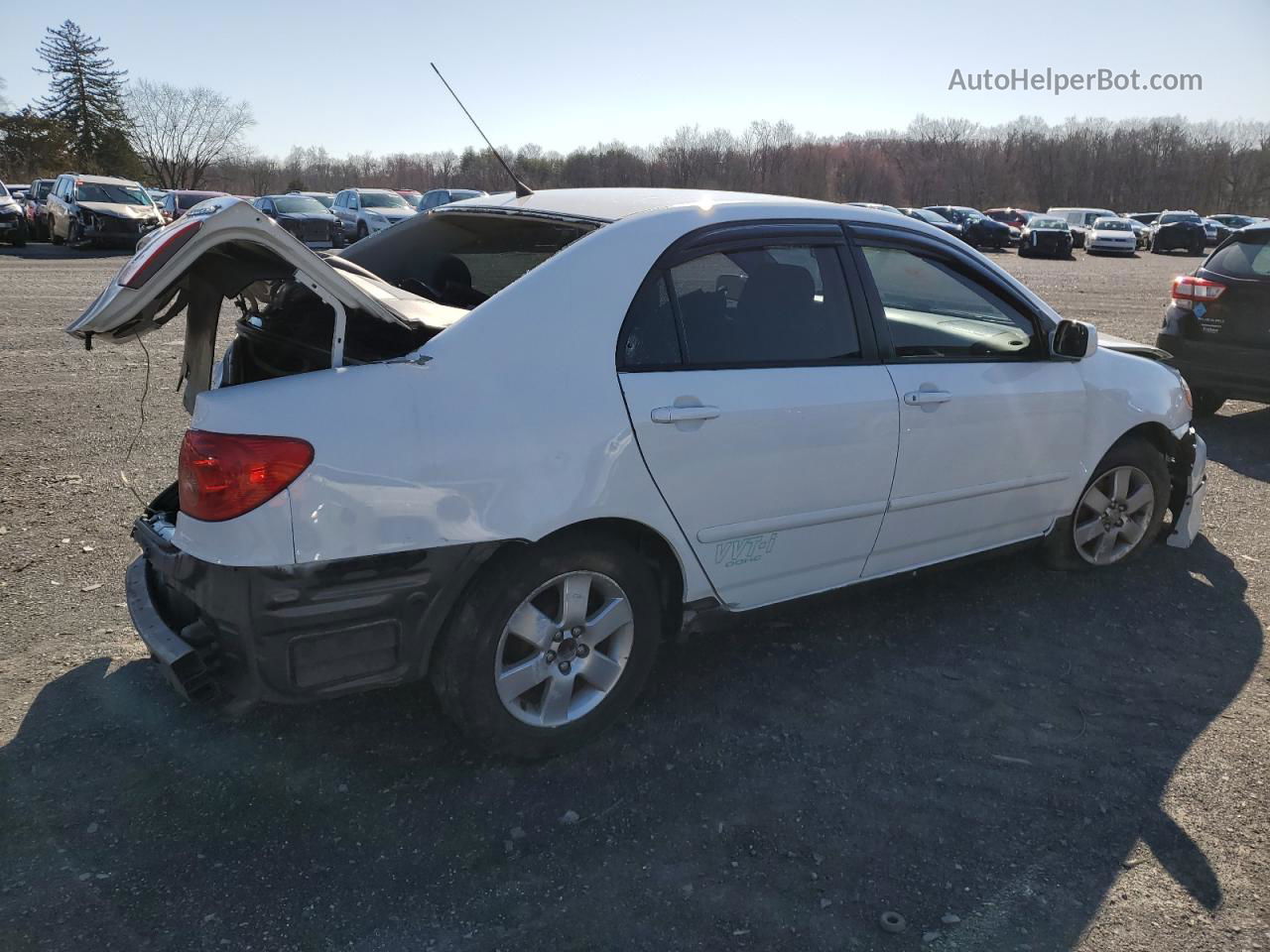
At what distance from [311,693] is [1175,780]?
8.90ft

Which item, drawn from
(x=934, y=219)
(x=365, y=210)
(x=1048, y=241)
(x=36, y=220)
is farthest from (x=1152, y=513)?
(x=934, y=219)

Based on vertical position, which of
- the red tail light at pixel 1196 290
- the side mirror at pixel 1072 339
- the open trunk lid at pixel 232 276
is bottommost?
the side mirror at pixel 1072 339

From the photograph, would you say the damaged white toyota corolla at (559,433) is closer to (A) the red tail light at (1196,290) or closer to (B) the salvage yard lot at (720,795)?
(B) the salvage yard lot at (720,795)

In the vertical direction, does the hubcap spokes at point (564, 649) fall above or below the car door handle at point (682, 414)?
below

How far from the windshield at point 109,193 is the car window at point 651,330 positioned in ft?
84.6

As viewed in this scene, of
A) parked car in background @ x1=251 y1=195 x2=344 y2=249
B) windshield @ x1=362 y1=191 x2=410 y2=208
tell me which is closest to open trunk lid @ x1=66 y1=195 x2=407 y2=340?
parked car in background @ x1=251 y1=195 x2=344 y2=249

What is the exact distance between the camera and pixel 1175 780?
119 inches

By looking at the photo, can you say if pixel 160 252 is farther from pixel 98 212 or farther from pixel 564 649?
pixel 98 212

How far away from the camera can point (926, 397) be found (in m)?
3.54

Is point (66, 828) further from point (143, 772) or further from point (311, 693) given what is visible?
point (311, 693)

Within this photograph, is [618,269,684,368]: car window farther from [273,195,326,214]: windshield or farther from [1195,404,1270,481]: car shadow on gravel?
[273,195,326,214]: windshield

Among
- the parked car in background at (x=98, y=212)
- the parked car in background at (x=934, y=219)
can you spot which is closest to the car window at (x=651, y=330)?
the parked car in background at (x=98, y=212)

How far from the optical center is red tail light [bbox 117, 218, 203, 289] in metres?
2.54

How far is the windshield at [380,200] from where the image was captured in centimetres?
2962
